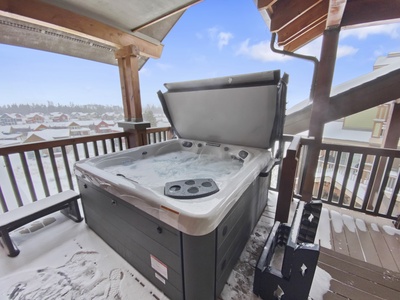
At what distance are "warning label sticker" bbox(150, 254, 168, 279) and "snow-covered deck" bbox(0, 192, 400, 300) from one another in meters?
0.17

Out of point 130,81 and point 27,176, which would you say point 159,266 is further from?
point 130,81

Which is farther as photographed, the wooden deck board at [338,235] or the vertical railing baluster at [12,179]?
the vertical railing baluster at [12,179]

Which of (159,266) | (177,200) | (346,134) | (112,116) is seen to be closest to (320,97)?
(177,200)

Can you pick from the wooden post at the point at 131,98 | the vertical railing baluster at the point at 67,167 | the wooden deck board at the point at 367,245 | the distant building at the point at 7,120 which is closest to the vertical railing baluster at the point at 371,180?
the wooden deck board at the point at 367,245

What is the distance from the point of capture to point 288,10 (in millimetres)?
1929

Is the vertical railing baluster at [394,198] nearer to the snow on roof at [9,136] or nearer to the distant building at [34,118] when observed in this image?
the snow on roof at [9,136]

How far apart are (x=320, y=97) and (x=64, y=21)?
2908mm

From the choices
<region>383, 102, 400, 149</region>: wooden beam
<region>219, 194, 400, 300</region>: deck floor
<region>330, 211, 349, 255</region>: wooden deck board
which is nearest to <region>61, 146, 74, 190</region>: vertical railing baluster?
<region>219, 194, 400, 300</region>: deck floor

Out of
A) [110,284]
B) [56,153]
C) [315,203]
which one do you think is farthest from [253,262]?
[56,153]

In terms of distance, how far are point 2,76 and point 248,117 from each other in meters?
2.85

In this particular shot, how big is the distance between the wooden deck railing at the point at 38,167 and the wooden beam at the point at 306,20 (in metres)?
3.00

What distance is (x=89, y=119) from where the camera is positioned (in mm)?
2535

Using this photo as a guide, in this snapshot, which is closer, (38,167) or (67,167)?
(38,167)

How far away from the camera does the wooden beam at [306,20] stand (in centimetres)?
203
